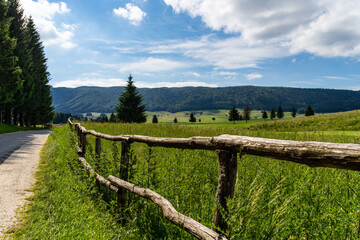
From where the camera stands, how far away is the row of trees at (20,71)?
78.8 ft

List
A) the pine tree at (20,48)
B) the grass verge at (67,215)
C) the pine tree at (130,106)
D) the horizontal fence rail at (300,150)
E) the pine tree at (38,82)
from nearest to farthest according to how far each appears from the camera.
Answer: the horizontal fence rail at (300,150), the grass verge at (67,215), the pine tree at (20,48), the pine tree at (38,82), the pine tree at (130,106)

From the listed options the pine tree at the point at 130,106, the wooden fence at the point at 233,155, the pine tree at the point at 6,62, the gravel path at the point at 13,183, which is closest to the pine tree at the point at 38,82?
the pine tree at the point at 6,62

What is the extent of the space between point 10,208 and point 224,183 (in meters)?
4.92

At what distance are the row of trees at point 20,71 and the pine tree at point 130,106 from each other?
43.7 ft

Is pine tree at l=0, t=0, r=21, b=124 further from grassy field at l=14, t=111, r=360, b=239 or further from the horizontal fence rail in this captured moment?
the horizontal fence rail

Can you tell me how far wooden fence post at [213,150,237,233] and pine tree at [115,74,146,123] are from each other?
38.5 metres

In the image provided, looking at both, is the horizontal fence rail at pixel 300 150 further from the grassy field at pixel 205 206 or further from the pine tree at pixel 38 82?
the pine tree at pixel 38 82

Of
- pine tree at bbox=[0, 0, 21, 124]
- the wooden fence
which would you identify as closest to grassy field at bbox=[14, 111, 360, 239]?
the wooden fence

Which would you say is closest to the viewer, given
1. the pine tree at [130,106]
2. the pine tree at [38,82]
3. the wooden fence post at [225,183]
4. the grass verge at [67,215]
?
the wooden fence post at [225,183]

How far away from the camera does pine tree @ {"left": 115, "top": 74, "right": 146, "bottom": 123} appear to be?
4012cm

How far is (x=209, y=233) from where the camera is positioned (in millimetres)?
2104

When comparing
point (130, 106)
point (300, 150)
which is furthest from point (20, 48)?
point (300, 150)

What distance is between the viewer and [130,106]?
132 ft

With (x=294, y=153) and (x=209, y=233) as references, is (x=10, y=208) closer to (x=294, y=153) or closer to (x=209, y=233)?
(x=209, y=233)
